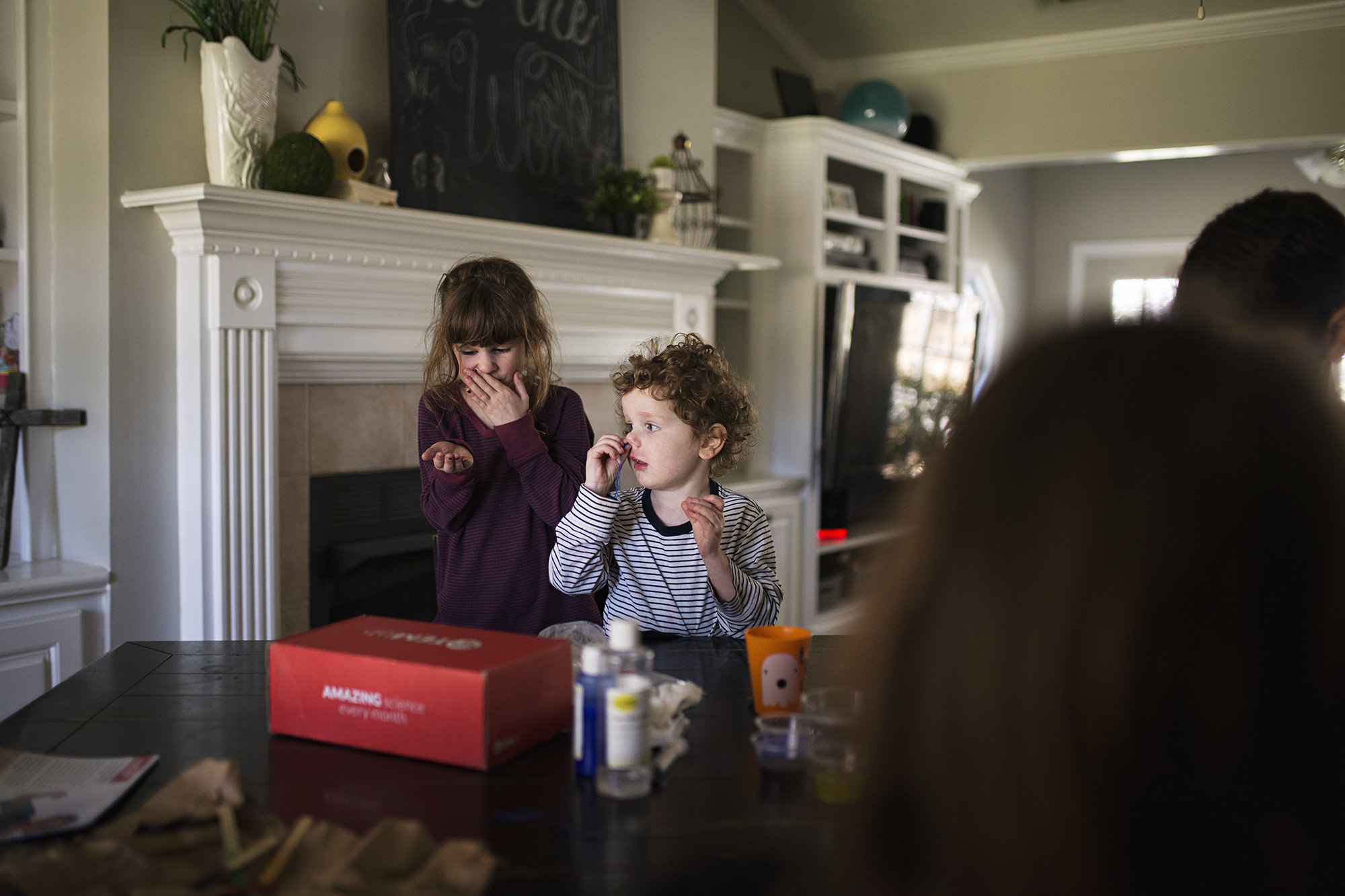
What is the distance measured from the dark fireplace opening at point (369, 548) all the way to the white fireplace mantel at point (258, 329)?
25 centimetres

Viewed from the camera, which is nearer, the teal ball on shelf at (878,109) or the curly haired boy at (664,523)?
the curly haired boy at (664,523)

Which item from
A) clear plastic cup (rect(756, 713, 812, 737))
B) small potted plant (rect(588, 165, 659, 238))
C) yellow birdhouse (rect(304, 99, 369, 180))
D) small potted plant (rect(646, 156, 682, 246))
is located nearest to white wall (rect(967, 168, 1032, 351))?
small potted plant (rect(646, 156, 682, 246))

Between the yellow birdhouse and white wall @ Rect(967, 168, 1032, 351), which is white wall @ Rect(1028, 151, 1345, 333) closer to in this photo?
white wall @ Rect(967, 168, 1032, 351)

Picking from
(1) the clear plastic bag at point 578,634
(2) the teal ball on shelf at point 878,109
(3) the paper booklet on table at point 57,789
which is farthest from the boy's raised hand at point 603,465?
(2) the teal ball on shelf at point 878,109

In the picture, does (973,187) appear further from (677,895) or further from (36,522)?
(677,895)

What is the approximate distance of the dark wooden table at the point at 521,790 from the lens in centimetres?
83

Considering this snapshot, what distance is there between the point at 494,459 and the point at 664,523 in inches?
16.4

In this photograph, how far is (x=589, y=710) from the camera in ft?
3.20

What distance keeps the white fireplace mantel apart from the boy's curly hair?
1.03 metres

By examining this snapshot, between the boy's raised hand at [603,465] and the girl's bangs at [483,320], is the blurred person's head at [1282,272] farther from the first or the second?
the girl's bangs at [483,320]

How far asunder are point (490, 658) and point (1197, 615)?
0.74m

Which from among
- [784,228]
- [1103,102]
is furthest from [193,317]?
[1103,102]

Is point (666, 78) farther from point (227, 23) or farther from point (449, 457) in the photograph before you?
point (449, 457)

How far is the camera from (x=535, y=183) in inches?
127
